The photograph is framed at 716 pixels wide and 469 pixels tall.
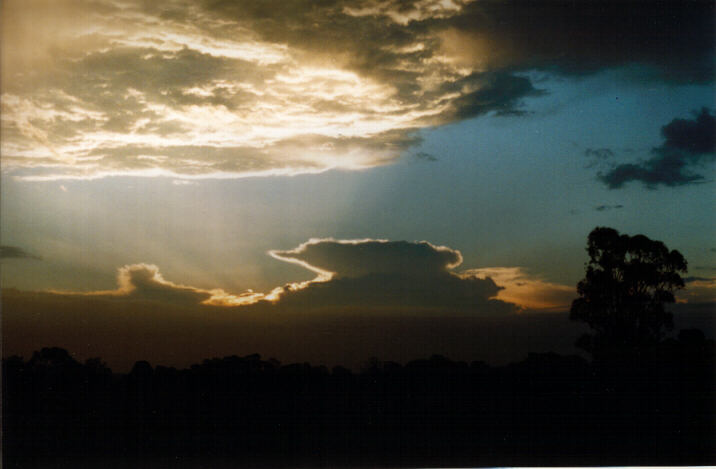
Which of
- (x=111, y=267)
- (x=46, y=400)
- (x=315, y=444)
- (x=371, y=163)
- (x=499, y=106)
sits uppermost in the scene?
(x=499, y=106)

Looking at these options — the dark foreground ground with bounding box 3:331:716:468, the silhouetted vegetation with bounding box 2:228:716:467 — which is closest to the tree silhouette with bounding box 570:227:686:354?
the silhouetted vegetation with bounding box 2:228:716:467

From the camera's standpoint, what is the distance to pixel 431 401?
536 centimetres

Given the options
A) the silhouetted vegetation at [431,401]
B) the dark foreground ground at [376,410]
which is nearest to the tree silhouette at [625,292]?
the silhouetted vegetation at [431,401]

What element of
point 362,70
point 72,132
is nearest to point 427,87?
point 362,70

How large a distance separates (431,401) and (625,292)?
219 cm

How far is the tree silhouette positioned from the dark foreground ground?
19 centimetres

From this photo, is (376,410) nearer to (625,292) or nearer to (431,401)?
(431,401)

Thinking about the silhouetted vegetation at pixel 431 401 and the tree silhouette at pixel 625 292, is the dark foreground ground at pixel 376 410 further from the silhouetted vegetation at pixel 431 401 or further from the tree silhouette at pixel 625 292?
the tree silhouette at pixel 625 292

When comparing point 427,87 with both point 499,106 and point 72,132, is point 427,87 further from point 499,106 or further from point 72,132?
point 72,132

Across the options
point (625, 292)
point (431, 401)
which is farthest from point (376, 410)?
point (625, 292)

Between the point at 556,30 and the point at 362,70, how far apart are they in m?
1.82

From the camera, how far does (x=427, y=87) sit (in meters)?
5.29

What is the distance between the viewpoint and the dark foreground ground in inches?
198

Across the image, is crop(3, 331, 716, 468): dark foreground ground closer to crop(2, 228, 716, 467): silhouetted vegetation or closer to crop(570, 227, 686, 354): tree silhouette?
crop(2, 228, 716, 467): silhouetted vegetation
